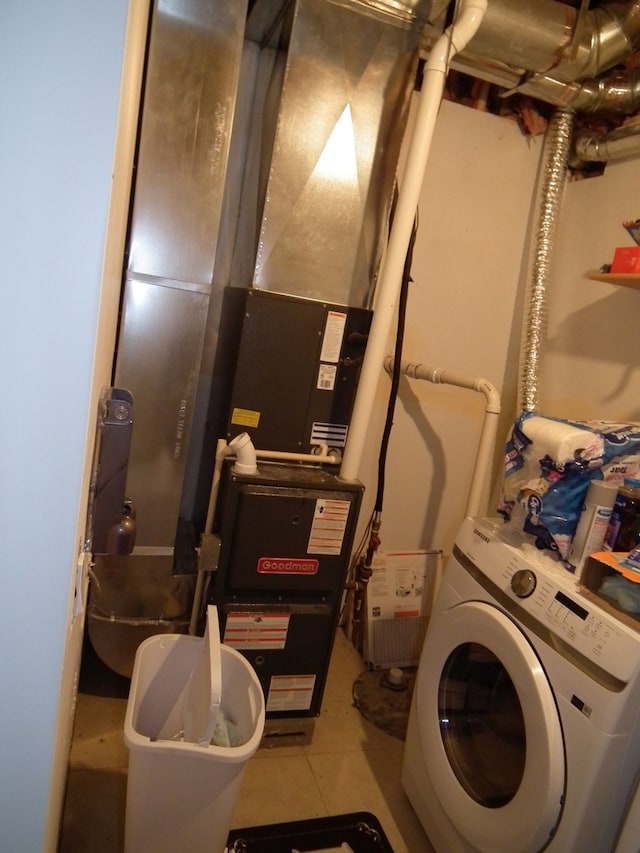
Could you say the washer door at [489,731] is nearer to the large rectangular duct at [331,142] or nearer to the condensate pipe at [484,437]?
the condensate pipe at [484,437]

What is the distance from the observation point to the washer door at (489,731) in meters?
1.03

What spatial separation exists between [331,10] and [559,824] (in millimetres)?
2054

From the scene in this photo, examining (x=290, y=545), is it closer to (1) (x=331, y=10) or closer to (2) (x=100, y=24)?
(2) (x=100, y=24)

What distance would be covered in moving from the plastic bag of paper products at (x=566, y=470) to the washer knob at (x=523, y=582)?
0.40 feet

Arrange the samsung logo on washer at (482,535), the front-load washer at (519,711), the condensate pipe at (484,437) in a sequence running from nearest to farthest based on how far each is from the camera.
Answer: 1. the front-load washer at (519,711)
2. the samsung logo on washer at (482,535)
3. the condensate pipe at (484,437)

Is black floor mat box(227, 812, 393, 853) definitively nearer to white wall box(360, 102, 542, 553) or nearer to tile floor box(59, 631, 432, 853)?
tile floor box(59, 631, 432, 853)

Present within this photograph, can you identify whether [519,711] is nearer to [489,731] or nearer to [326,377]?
[489,731]

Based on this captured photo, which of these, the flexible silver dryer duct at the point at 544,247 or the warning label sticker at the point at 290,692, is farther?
the flexible silver dryer duct at the point at 544,247

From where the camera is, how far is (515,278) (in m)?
2.30

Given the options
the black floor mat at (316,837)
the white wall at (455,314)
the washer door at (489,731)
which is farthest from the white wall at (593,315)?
the black floor mat at (316,837)

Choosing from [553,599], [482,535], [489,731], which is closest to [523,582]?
[553,599]

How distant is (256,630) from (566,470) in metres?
0.99

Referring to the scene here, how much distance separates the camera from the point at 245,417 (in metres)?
1.63

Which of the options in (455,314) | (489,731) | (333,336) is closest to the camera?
(489,731)
